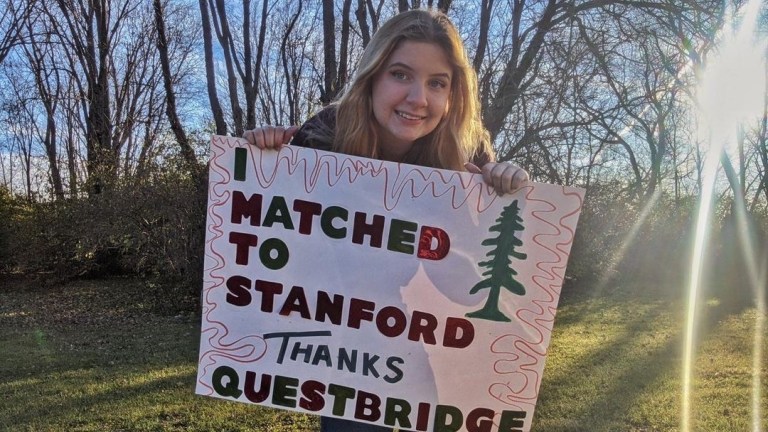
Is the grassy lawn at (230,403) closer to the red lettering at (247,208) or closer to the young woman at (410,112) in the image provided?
the red lettering at (247,208)

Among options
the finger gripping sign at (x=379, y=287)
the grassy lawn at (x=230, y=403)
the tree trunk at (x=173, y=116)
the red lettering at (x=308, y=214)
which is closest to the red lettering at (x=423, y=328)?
the finger gripping sign at (x=379, y=287)

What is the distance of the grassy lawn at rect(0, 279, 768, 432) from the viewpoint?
178 inches

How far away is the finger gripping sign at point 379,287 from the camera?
6.21 ft

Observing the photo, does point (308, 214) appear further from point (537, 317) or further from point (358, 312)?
point (537, 317)

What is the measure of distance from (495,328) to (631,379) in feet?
16.0

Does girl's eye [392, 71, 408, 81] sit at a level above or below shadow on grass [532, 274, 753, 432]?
above

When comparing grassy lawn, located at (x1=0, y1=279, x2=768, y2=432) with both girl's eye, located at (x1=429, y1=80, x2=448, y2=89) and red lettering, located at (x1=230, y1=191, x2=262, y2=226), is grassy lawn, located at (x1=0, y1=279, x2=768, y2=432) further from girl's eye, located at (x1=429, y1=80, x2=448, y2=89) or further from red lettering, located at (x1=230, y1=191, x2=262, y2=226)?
girl's eye, located at (x1=429, y1=80, x2=448, y2=89)

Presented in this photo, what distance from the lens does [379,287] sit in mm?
1923

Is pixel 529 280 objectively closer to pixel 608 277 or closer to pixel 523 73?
pixel 523 73

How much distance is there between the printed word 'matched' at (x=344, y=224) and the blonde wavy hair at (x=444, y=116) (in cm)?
24

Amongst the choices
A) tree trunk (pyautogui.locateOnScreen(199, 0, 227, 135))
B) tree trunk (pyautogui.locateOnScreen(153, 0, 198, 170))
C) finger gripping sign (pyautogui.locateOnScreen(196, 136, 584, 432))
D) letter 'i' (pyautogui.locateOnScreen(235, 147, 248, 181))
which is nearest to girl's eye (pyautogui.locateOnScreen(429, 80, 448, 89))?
finger gripping sign (pyautogui.locateOnScreen(196, 136, 584, 432))

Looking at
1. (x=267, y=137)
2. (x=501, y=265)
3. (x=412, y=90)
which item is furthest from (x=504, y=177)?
(x=267, y=137)

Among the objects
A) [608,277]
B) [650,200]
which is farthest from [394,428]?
[650,200]

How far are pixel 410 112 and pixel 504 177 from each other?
1.29 ft
